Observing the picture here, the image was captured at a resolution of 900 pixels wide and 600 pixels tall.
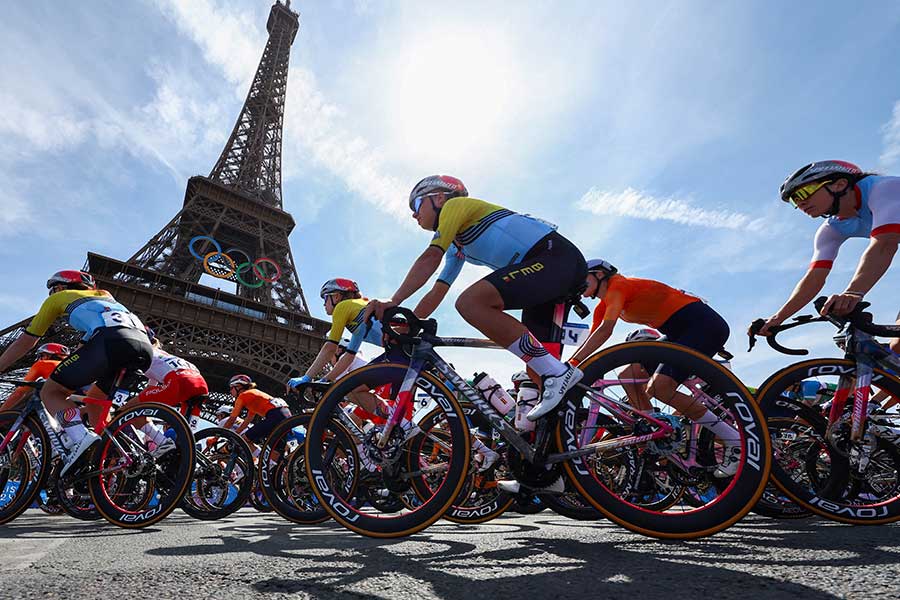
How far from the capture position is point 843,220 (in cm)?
308

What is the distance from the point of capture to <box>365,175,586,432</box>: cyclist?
233 centimetres

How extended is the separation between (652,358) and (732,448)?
55 cm

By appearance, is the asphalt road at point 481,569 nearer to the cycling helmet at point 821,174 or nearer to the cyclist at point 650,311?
the cyclist at point 650,311

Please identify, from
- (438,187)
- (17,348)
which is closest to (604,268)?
(438,187)

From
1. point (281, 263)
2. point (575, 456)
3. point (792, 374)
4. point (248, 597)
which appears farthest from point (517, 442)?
point (281, 263)

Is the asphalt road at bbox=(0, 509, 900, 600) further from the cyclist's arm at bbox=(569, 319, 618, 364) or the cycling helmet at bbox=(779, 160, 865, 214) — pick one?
the cycling helmet at bbox=(779, 160, 865, 214)

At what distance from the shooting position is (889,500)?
238 cm

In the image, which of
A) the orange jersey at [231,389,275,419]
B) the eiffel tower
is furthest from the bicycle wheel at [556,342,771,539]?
the eiffel tower

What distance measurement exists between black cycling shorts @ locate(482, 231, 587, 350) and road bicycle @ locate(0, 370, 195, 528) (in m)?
2.76

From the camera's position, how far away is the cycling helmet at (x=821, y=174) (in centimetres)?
292

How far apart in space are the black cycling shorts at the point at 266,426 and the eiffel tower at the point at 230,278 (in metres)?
21.7

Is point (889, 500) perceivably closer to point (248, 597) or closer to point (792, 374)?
point (792, 374)

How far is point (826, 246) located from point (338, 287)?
15.9ft

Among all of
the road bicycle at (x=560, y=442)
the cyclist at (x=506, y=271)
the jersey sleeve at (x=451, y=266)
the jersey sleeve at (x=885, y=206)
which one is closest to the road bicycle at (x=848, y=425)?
the jersey sleeve at (x=885, y=206)
